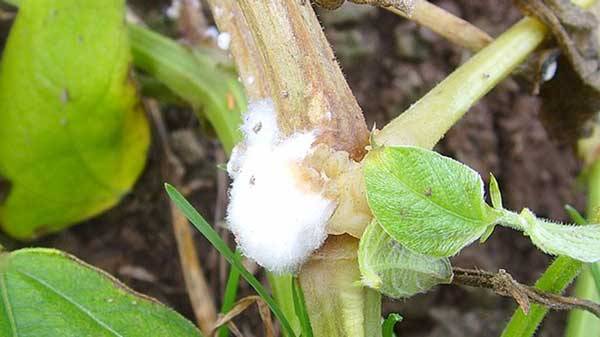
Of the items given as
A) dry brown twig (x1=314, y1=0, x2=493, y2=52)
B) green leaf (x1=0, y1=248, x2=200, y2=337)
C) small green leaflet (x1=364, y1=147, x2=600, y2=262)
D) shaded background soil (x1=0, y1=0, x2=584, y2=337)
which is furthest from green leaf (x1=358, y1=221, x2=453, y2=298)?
shaded background soil (x1=0, y1=0, x2=584, y2=337)

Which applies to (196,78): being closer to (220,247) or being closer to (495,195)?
(220,247)

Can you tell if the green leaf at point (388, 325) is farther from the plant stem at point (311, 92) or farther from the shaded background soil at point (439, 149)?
the shaded background soil at point (439, 149)

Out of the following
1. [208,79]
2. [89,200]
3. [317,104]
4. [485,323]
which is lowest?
[485,323]

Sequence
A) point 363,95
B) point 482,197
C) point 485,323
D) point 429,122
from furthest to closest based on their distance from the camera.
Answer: point 363,95
point 485,323
point 429,122
point 482,197

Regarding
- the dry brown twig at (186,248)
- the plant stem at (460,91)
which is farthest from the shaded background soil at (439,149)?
the plant stem at (460,91)

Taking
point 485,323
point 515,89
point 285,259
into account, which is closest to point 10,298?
point 285,259

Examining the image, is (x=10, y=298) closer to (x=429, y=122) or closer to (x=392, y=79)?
(x=429, y=122)

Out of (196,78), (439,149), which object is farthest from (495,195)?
(439,149)

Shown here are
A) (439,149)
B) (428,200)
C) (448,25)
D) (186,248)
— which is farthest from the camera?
(439,149)
